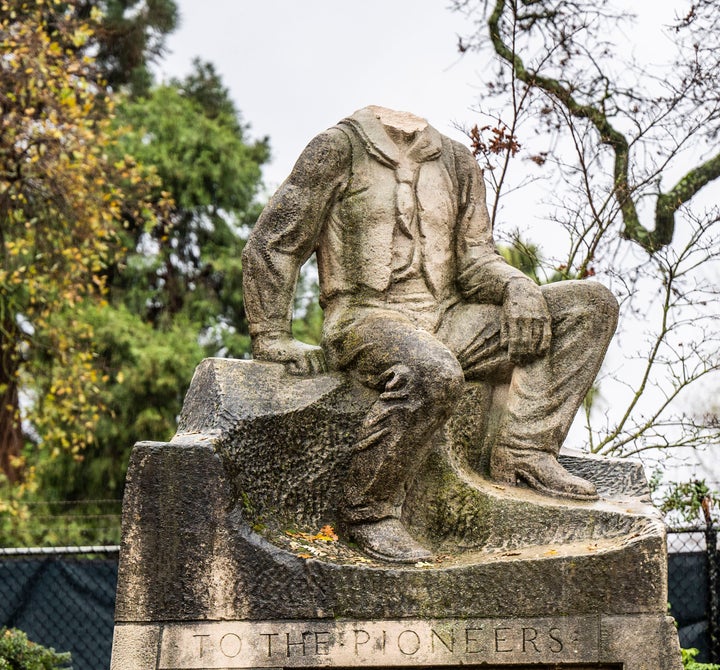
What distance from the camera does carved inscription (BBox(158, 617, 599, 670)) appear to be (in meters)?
4.63

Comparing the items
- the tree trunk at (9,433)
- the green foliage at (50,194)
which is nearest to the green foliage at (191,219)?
the tree trunk at (9,433)

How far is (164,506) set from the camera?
15.5 feet

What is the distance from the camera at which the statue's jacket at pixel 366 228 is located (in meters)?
5.39

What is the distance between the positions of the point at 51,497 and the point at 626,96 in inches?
434

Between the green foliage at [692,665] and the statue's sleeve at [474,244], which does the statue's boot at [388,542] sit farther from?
the green foliage at [692,665]

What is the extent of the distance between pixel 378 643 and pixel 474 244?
1898 mm

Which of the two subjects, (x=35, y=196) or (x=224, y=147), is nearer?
(x=35, y=196)

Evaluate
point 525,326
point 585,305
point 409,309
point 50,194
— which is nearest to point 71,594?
point 50,194

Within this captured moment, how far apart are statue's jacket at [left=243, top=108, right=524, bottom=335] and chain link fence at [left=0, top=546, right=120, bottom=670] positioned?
4.15m

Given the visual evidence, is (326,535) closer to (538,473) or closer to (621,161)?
(538,473)

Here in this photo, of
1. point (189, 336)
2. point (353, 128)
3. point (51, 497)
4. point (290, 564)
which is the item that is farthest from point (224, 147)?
point (290, 564)

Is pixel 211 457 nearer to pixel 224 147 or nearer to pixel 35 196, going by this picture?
pixel 35 196

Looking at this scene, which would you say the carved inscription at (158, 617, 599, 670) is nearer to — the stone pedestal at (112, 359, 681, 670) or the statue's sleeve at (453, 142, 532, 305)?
the stone pedestal at (112, 359, 681, 670)

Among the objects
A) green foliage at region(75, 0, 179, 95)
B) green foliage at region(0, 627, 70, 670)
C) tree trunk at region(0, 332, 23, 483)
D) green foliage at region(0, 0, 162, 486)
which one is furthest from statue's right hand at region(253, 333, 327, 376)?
green foliage at region(75, 0, 179, 95)
